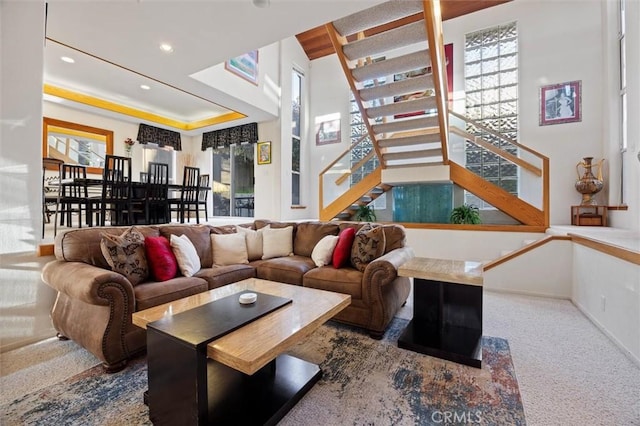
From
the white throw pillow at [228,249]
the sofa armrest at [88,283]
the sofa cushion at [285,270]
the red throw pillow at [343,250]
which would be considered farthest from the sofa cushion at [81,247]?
the red throw pillow at [343,250]

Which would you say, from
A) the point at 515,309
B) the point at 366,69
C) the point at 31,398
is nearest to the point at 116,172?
the point at 31,398

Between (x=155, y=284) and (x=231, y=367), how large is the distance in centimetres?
133

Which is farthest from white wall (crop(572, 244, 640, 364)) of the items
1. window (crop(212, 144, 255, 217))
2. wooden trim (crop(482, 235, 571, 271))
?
window (crop(212, 144, 255, 217))

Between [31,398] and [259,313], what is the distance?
1405 mm

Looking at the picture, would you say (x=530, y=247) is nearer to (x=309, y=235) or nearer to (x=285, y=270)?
(x=309, y=235)

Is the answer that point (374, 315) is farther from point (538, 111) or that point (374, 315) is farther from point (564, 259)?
point (538, 111)

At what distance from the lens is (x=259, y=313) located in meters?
1.60

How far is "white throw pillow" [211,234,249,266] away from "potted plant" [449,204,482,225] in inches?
141

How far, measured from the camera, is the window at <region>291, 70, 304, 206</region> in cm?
702

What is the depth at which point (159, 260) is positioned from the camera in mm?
2465

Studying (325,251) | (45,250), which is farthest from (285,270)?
(45,250)

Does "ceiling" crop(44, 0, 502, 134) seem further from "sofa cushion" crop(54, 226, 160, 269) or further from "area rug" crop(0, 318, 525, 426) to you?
"area rug" crop(0, 318, 525, 426)

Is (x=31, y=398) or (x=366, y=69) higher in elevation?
(x=366, y=69)

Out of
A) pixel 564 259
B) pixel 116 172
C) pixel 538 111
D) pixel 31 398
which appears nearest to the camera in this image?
pixel 31 398
